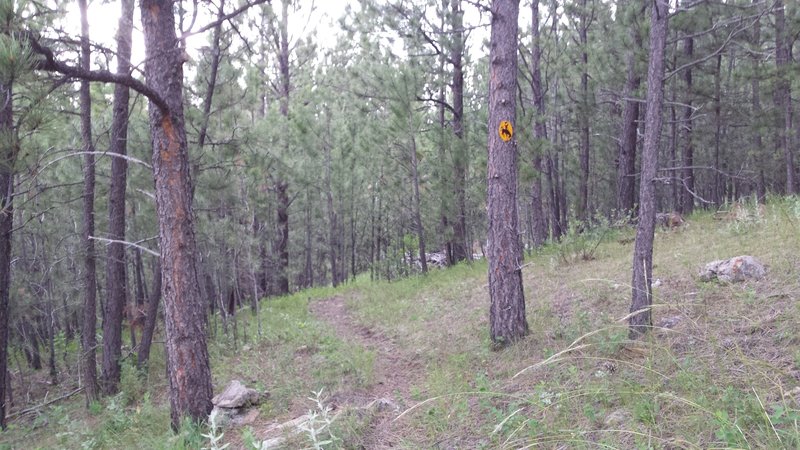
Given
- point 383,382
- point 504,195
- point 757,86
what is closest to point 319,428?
point 383,382

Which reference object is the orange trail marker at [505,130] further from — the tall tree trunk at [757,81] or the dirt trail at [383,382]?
the tall tree trunk at [757,81]

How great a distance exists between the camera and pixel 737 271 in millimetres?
6027

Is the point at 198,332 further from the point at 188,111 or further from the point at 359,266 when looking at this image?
the point at 359,266

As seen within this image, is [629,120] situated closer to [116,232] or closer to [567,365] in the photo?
[567,365]

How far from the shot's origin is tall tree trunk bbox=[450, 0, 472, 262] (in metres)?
14.0

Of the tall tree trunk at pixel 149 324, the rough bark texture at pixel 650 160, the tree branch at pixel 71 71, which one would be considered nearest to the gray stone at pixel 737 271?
the rough bark texture at pixel 650 160

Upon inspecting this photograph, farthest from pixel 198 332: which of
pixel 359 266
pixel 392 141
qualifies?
pixel 359 266

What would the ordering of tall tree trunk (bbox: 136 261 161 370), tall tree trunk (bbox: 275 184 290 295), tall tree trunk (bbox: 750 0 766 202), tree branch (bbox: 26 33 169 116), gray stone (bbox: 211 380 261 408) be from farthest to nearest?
1. tall tree trunk (bbox: 275 184 290 295)
2. tall tree trunk (bbox: 750 0 766 202)
3. tall tree trunk (bbox: 136 261 161 370)
4. gray stone (bbox: 211 380 261 408)
5. tree branch (bbox: 26 33 169 116)

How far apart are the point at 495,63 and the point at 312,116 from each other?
531 inches

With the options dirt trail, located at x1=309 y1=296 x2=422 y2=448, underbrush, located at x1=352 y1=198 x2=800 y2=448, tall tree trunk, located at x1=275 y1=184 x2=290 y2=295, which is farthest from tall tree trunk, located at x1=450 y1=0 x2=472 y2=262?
tall tree trunk, located at x1=275 y1=184 x2=290 y2=295

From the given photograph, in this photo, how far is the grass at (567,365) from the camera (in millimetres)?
3041

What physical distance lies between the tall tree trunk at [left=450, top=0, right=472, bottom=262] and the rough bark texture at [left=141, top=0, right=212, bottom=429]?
9.43 metres

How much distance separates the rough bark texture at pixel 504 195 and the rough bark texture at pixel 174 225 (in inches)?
118

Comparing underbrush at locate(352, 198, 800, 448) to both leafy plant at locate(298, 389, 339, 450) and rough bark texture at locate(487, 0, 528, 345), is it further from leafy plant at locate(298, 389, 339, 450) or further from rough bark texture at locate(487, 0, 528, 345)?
leafy plant at locate(298, 389, 339, 450)
